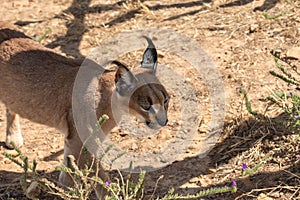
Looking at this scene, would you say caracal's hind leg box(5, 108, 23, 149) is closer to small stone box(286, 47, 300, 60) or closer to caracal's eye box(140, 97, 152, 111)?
caracal's eye box(140, 97, 152, 111)

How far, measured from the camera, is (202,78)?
718 cm

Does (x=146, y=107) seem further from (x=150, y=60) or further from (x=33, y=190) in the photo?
(x=33, y=190)

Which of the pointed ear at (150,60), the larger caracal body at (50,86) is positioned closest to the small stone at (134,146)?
the larger caracal body at (50,86)

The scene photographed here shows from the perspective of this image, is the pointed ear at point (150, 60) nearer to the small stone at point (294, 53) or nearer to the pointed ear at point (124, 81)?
the pointed ear at point (124, 81)

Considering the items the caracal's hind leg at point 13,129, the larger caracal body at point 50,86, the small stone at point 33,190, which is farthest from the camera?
the caracal's hind leg at point 13,129

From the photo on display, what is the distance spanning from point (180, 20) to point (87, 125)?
3.56 metres

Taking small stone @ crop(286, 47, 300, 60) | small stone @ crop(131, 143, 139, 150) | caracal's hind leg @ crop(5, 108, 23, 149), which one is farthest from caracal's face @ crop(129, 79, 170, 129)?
small stone @ crop(286, 47, 300, 60)

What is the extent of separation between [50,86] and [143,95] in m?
1.04

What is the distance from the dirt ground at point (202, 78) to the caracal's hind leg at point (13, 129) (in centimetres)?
14

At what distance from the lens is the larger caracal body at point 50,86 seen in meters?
5.25

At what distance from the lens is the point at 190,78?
7.21 metres

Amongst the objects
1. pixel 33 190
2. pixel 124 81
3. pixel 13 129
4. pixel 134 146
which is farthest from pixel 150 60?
pixel 13 129

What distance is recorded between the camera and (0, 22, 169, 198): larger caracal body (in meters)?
5.25

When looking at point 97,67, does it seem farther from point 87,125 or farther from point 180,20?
point 180,20
